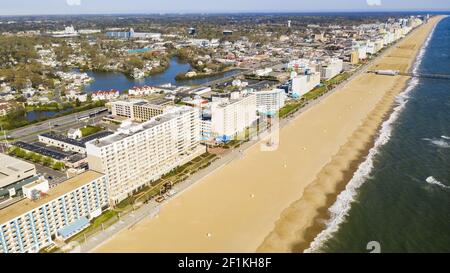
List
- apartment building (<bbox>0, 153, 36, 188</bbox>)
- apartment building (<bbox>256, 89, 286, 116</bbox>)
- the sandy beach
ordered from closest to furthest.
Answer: the sandy beach
apartment building (<bbox>0, 153, 36, 188</bbox>)
apartment building (<bbox>256, 89, 286, 116</bbox>)

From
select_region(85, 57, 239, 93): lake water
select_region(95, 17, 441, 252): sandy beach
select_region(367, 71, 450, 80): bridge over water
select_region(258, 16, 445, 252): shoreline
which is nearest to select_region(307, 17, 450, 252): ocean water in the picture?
select_region(258, 16, 445, 252): shoreline

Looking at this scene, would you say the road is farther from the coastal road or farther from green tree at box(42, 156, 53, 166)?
the coastal road

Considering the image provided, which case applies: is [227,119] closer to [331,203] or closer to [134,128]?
[134,128]

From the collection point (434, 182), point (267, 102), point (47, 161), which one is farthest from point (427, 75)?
point (47, 161)

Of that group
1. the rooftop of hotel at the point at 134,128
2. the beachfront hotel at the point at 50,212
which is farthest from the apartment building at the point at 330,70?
the beachfront hotel at the point at 50,212

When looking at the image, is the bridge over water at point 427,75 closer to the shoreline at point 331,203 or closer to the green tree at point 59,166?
the shoreline at point 331,203
